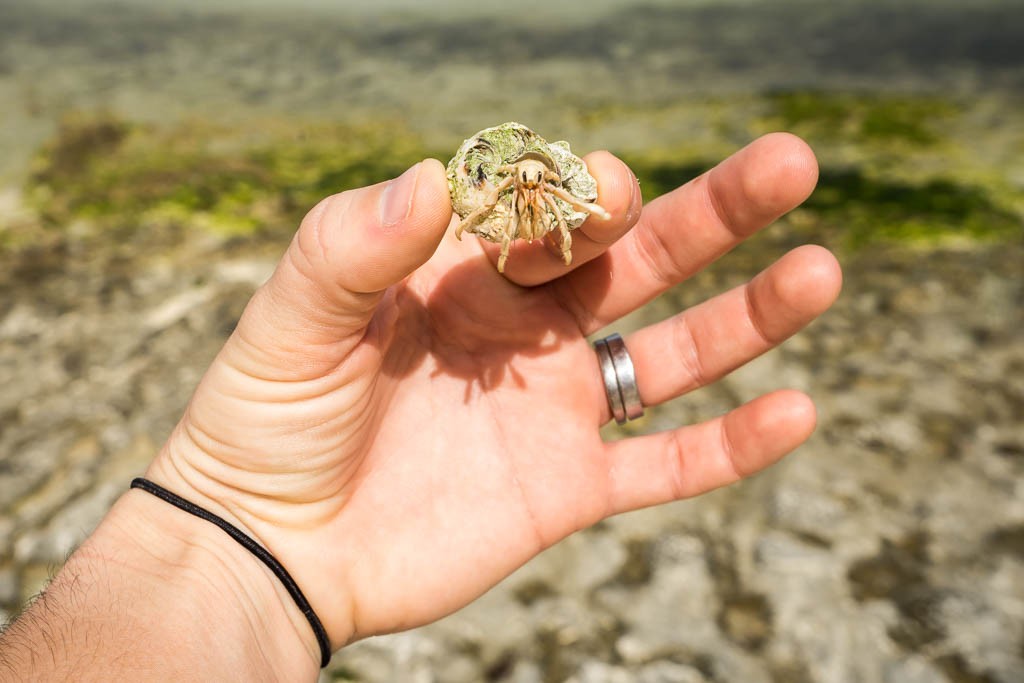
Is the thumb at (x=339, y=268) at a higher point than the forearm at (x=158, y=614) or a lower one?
higher

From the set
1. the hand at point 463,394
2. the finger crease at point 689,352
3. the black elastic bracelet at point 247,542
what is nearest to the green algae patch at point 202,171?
the hand at point 463,394

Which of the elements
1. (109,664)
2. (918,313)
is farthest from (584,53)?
(109,664)

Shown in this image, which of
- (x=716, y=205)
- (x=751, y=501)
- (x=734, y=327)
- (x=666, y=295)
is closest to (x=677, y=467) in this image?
(x=734, y=327)

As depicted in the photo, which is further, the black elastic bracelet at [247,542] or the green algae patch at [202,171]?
the green algae patch at [202,171]

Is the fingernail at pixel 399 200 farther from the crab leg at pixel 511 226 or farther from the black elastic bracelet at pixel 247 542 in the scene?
the black elastic bracelet at pixel 247 542

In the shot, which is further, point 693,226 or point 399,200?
point 693,226

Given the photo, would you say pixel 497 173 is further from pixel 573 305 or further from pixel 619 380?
pixel 619 380
